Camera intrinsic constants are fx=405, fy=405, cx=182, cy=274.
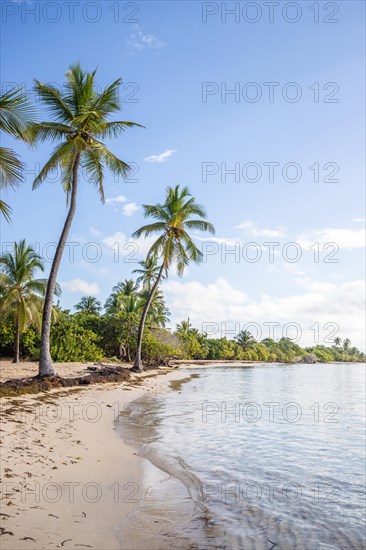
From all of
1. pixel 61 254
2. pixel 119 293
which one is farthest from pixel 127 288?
pixel 61 254

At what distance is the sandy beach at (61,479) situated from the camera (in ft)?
13.3

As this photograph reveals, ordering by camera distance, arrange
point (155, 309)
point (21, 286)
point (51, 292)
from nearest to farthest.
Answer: point (51, 292)
point (21, 286)
point (155, 309)

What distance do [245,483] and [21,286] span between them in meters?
23.5

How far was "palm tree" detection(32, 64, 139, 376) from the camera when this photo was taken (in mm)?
17078

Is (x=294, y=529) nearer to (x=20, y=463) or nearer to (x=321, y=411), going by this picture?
(x=20, y=463)

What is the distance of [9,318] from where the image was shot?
3117 centimetres

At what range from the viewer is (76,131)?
17.5 metres

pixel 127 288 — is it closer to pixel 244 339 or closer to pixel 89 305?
pixel 89 305

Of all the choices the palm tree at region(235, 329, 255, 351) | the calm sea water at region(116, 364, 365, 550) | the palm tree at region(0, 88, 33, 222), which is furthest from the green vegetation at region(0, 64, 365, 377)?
the palm tree at region(235, 329, 255, 351)

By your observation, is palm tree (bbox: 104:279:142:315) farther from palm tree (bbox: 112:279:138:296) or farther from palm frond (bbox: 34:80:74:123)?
palm frond (bbox: 34:80:74:123)

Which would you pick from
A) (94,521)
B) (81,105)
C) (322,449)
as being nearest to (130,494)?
(94,521)

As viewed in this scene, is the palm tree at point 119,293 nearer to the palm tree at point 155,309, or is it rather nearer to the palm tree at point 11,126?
the palm tree at point 155,309

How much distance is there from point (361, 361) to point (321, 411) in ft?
582

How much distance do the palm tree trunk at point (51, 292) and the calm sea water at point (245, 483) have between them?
15.1 ft
